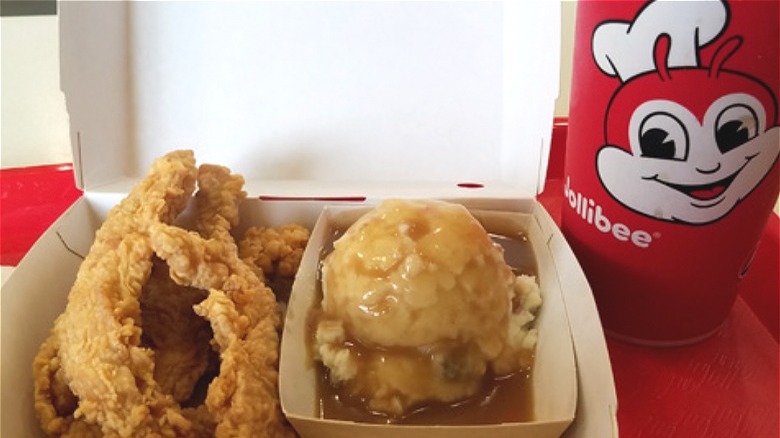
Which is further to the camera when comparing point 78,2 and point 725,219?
point 78,2

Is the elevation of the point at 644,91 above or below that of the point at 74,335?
above

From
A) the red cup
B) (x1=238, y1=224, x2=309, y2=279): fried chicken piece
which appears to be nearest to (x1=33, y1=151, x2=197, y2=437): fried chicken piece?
(x1=238, y1=224, x2=309, y2=279): fried chicken piece

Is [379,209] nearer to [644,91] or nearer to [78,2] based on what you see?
[644,91]

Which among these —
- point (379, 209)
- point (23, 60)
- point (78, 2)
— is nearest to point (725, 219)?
point (379, 209)

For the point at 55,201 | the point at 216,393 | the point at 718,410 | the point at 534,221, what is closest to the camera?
the point at 216,393

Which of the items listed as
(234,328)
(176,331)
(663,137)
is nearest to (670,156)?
(663,137)

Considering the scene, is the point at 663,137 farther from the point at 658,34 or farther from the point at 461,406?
the point at 461,406
